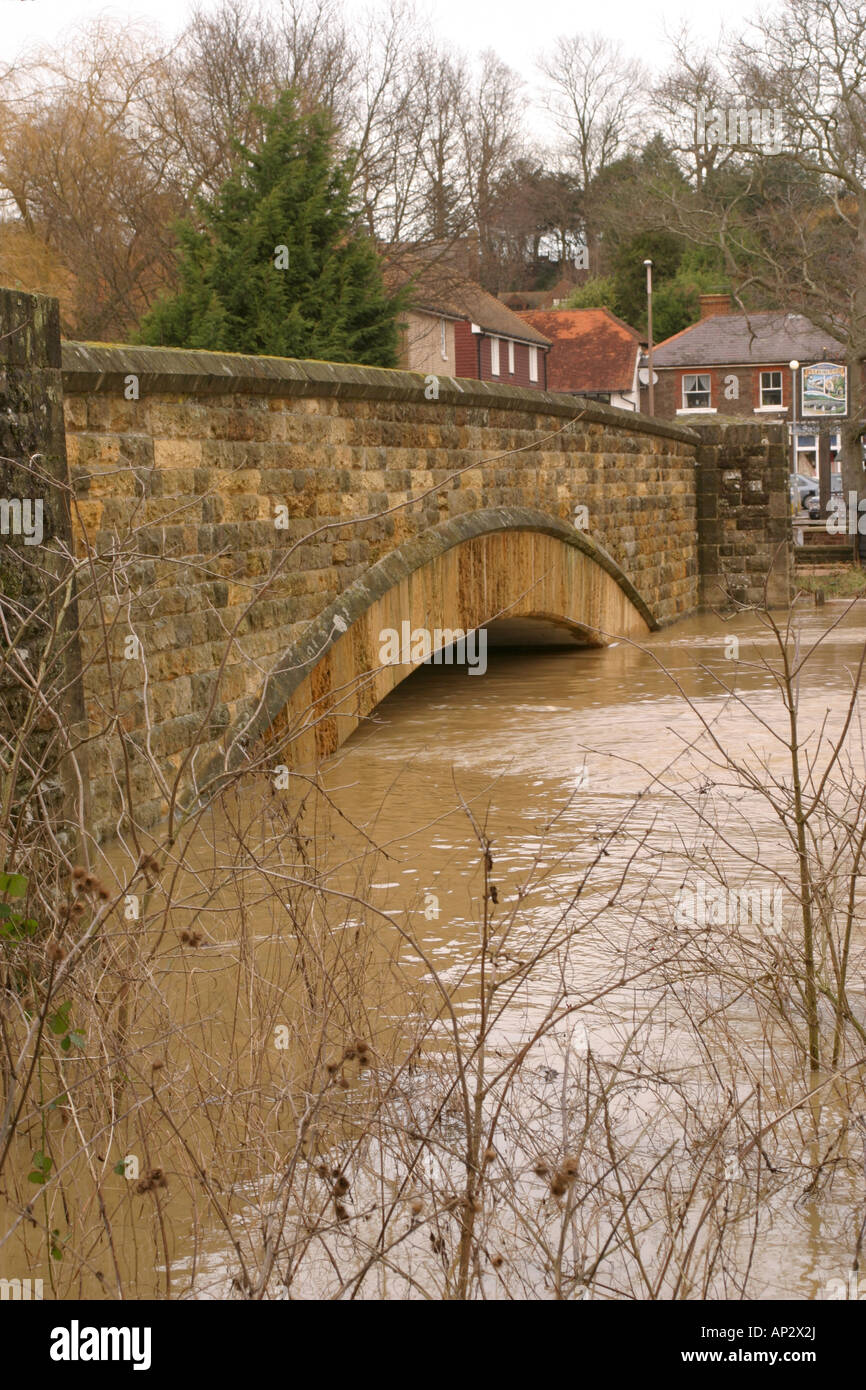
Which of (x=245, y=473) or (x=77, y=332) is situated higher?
(x=77, y=332)

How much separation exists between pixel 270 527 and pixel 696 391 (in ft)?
115

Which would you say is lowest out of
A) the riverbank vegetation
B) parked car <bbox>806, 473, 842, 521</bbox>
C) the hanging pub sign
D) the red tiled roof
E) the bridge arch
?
the riverbank vegetation

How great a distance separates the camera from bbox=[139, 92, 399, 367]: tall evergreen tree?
17.7 metres

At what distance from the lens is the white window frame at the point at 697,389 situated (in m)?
41.2

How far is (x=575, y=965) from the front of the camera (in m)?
5.11

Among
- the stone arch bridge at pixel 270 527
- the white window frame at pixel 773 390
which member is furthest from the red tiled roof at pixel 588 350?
the stone arch bridge at pixel 270 527

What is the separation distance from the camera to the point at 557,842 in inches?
278

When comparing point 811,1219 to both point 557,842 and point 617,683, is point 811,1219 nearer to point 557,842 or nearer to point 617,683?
point 557,842

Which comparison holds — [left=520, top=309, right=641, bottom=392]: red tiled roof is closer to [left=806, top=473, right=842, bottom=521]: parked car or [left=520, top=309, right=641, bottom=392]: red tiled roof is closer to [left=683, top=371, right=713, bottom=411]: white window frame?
Result: [left=683, top=371, right=713, bottom=411]: white window frame

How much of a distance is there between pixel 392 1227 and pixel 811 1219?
35.2 inches

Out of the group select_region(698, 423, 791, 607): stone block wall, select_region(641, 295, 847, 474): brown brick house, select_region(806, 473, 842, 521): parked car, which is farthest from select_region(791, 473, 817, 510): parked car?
select_region(698, 423, 791, 607): stone block wall

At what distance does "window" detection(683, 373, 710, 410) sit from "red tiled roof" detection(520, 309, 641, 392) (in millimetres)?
3026

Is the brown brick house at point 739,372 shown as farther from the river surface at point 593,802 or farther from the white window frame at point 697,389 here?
the river surface at point 593,802
